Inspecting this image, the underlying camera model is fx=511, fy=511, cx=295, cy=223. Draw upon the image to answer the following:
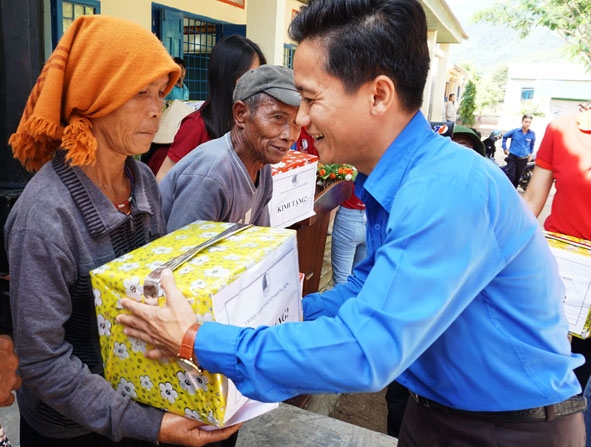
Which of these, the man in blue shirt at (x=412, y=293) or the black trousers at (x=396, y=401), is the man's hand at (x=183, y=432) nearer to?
the man in blue shirt at (x=412, y=293)

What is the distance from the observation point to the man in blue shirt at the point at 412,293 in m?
1.06

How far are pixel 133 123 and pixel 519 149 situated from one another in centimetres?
1241

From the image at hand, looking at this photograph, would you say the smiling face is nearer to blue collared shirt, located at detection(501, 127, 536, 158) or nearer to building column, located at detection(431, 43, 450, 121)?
blue collared shirt, located at detection(501, 127, 536, 158)

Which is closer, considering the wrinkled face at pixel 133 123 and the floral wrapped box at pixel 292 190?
the wrinkled face at pixel 133 123

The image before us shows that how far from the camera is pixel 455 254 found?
1.06 m

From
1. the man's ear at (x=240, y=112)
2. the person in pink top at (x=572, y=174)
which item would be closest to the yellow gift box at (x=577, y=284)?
the person in pink top at (x=572, y=174)

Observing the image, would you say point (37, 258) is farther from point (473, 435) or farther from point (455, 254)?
point (473, 435)

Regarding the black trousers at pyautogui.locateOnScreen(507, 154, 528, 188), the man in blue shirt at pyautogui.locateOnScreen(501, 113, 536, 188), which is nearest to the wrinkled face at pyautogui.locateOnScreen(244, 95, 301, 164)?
the man in blue shirt at pyautogui.locateOnScreen(501, 113, 536, 188)

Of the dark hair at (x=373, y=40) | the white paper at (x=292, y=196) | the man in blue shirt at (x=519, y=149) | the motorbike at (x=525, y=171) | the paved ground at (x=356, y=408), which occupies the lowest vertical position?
the paved ground at (x=356, y=408)

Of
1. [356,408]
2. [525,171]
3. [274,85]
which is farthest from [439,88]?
[274,85]

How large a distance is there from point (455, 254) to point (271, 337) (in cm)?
43

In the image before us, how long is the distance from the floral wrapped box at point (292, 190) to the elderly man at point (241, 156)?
0.55 m

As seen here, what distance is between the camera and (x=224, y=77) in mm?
2799

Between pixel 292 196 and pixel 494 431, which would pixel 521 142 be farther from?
pixel 494 431
